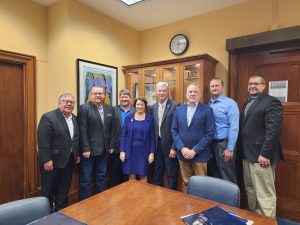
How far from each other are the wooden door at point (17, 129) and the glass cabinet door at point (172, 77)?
5.76ft

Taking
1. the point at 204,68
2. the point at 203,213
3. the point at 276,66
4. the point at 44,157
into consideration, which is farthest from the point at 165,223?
the point at 276,66

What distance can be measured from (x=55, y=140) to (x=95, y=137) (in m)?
0.47

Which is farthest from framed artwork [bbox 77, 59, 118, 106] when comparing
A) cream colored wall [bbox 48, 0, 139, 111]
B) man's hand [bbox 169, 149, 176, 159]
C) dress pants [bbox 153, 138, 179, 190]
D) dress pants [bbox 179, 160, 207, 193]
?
dress pants [bbox 179, 160, 207, 193]

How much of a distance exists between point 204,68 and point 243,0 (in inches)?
39.7

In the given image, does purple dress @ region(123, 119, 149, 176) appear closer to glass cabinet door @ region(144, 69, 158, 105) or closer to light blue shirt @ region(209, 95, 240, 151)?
light blue shirt @ region(209, 95, 240, 151)

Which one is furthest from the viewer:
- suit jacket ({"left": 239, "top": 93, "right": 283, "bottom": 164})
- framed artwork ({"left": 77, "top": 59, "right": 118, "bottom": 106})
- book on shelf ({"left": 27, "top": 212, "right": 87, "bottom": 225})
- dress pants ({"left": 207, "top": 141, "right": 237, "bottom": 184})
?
framed artwork ({"left": 77, "top": 59, "right": 118, "bottom": 106})

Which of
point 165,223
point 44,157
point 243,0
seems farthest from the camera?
point 243,0

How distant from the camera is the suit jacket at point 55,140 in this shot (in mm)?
2111

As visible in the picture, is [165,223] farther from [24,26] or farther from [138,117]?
[24,26]

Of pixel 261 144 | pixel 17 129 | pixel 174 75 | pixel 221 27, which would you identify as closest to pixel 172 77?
pixel 174 75

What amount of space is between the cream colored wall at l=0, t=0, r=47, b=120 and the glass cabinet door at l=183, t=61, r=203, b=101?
1.89 meters

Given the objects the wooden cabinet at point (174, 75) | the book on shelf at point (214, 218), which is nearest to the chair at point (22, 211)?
the book on shelf at point (214, 218)

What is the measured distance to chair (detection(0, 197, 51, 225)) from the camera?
1.16m

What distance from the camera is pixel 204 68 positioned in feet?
9.48
